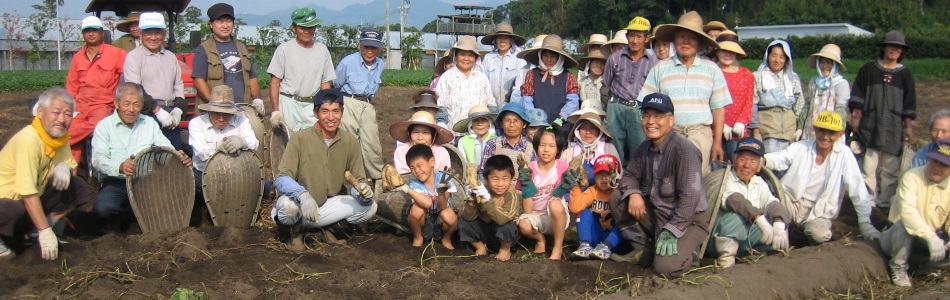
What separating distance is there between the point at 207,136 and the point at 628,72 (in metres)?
3.18

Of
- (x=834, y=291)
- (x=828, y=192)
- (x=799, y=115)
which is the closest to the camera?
(x=834, y=291)

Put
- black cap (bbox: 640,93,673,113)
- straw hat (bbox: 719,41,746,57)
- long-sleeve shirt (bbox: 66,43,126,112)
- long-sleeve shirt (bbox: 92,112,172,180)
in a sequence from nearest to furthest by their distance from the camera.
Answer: black cap (bbox: 640,93,673,113)
long-sleeve shirt (bbox: 92,112,172,180)
long-sleeve shirt (bbox: 66,43,126,112)
straw hat (bbox: 719,41,746,57)

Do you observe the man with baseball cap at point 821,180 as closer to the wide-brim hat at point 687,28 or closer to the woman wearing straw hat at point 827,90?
the wide-brim hat at point 687,28

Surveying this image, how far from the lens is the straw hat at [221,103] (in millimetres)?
5969

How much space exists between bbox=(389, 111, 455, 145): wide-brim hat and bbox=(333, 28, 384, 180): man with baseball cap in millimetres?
607

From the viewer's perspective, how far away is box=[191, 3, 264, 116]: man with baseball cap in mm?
6887

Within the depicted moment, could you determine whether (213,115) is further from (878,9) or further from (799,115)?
(878,9)

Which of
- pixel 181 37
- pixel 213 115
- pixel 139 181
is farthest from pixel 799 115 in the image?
pixel 181 37

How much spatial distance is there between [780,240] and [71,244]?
14.2 feet

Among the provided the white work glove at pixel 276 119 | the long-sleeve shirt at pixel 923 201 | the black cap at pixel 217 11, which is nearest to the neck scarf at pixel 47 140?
the white work glove at pixel 276 119

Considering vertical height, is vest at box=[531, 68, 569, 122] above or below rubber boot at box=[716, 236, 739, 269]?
above

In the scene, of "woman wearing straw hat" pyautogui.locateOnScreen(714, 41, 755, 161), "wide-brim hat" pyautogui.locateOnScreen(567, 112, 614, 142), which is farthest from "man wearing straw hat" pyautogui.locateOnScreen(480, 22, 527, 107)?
"woman wearing straw hat" pyautogui.locateOnScreen(714, 41, 755, 161)

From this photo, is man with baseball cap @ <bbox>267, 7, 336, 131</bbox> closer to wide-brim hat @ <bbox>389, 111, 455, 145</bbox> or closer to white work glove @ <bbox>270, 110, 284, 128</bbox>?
white work glove @ <bbox>270, 110, 284, 128</bbox>

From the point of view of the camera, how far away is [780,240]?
5191 mm
